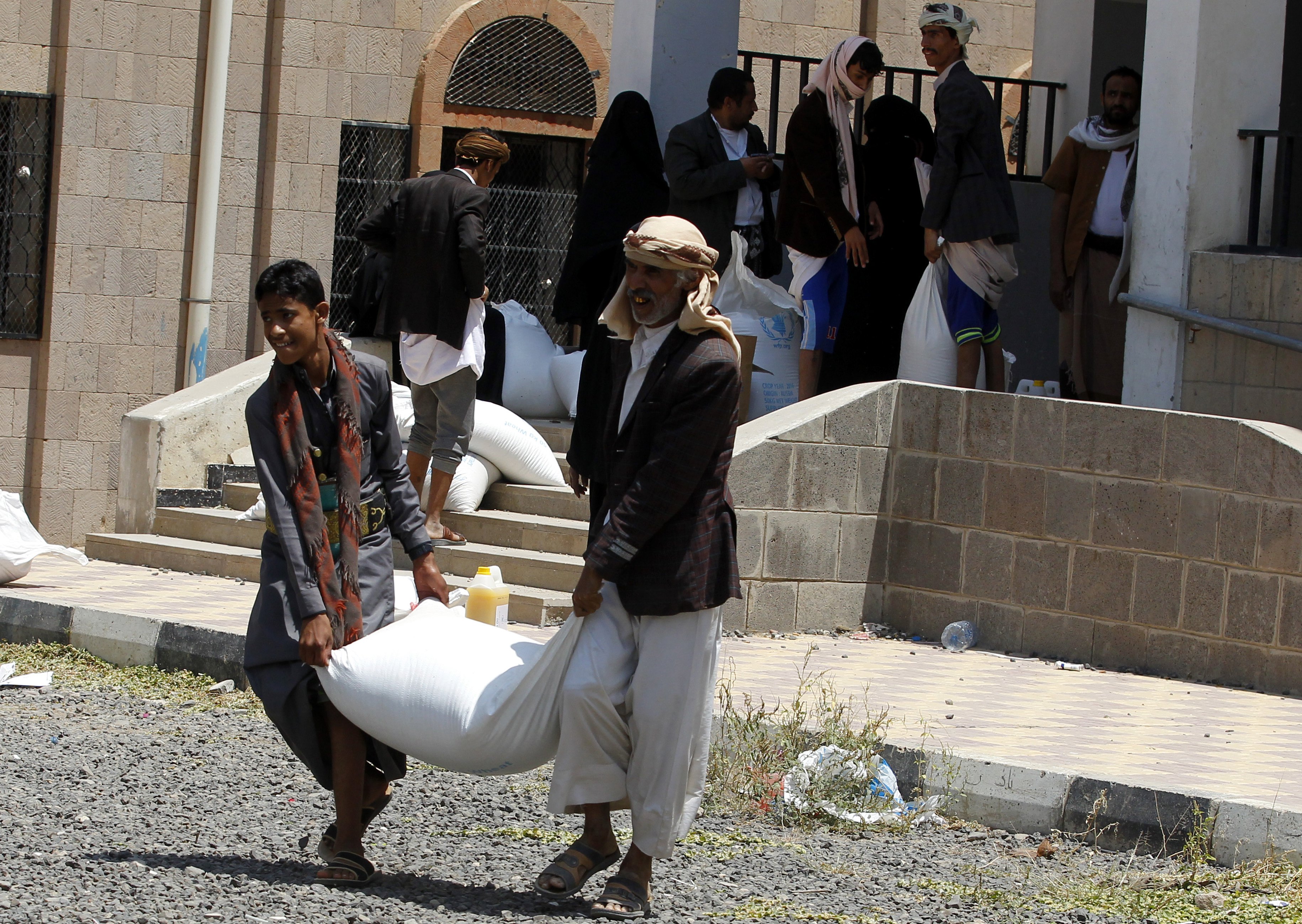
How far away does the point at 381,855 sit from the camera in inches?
189

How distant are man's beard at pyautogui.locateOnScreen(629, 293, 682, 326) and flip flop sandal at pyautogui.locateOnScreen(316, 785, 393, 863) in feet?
4.64

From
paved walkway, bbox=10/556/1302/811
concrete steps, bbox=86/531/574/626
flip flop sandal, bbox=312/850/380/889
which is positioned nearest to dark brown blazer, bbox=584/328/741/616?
flip flop sandal, bbox=312/850/380/889

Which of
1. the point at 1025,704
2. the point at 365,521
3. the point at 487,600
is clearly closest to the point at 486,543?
the point at 1025,704

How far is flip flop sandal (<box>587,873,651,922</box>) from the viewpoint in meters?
4.28

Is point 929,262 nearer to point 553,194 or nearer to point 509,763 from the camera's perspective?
point 509,763

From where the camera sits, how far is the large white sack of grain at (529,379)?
448 inches

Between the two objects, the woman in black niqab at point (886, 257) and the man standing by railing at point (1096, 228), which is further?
the woman in black niqab at point (886, 257)

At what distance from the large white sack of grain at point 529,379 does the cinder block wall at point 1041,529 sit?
3.17 metres

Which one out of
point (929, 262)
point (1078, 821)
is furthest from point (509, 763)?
point (929, 262)

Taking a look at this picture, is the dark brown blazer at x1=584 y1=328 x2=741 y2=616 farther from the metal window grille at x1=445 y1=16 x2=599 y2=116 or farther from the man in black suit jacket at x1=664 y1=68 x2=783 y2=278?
the metal window grille at x1=445 y1=16 x2=599 y2=116

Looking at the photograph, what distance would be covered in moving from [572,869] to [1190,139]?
608 centimetres

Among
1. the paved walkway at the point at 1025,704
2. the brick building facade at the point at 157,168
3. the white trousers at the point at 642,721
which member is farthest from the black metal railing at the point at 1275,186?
the brick building facade at the point at 157,168

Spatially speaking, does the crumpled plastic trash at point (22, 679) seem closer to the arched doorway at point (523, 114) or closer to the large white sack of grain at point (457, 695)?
the large white sack of grain at point (457, 695)

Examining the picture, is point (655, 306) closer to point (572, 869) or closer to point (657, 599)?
point (657, 599)
